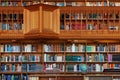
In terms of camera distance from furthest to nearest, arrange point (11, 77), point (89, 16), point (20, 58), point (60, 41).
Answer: point (89, 16) < point (60, 41) < point (20, 58) < point (11, 77)

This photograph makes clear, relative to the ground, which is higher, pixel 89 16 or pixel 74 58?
pixel 89 16

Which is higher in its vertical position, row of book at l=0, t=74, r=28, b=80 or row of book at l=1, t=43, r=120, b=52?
row of book at l=1, t=43, r=120, b=52

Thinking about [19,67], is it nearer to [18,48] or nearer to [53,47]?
[18,48]

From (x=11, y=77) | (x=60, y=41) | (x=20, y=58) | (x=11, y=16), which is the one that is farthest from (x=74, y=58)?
(x=11, y=16)

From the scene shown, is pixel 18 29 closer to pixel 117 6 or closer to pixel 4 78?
pixel 4 78

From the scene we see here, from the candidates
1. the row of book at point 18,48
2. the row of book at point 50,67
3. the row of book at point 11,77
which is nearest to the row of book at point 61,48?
the row of book at point 18,48

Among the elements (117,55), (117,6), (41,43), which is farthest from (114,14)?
(41,43)

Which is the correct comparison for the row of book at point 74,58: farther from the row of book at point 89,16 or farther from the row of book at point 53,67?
the row of book at point 89,16

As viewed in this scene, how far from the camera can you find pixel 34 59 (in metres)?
10.3

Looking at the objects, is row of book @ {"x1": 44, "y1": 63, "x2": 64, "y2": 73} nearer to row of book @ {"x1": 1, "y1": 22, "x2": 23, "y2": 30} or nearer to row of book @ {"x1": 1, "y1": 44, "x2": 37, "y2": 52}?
row of book @ {"x1": 1, "y1": 44, "x2": 37, "y2": 52}

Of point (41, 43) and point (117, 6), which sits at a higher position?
point (117, 6)

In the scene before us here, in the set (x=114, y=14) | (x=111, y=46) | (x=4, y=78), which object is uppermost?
(x=114, y=14)

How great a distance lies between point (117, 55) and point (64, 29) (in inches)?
62.7

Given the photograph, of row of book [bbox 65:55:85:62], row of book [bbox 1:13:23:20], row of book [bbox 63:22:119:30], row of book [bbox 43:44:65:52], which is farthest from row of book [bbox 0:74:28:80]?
row of book [bbox 63:22:119:30]
